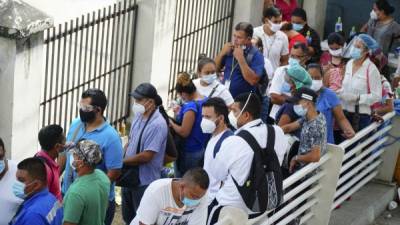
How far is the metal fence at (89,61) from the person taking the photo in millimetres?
9688

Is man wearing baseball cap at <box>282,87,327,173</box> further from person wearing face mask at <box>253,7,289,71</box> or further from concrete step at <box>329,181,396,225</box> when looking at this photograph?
person wearing face mask at <box>253,7,289,71</box>

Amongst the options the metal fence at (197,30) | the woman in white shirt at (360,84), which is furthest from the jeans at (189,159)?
the metal fence at (197,30)

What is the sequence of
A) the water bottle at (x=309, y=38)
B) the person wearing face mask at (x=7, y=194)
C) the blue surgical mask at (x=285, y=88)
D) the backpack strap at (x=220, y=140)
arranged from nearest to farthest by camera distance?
the person wearing face mask at (x=7, y=194), the backpack strap at (x=220, y=140), the blue surgical mask at (x=285, y=88), the water bottle at (x=309, y=38)

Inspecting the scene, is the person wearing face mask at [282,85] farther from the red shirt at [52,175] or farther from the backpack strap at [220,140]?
the red shirt at [52,175]

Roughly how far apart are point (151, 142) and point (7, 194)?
146 centimetres

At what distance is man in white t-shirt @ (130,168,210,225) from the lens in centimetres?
626

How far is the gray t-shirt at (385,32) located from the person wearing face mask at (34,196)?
24.6 feet

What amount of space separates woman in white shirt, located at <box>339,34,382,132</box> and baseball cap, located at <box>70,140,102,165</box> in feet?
12.4

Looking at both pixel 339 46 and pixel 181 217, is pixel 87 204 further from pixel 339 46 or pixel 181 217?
pixel 339 46

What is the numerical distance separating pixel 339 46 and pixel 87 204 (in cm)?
461

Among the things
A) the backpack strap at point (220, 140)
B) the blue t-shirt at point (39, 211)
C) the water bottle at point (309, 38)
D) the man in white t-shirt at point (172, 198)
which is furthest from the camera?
the water bottle at point (309, 38)

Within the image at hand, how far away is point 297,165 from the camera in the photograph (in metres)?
8.16

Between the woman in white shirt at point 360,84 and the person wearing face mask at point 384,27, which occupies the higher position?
the person wearing face mask at point 384,27

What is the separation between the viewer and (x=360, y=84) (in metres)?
9.52
